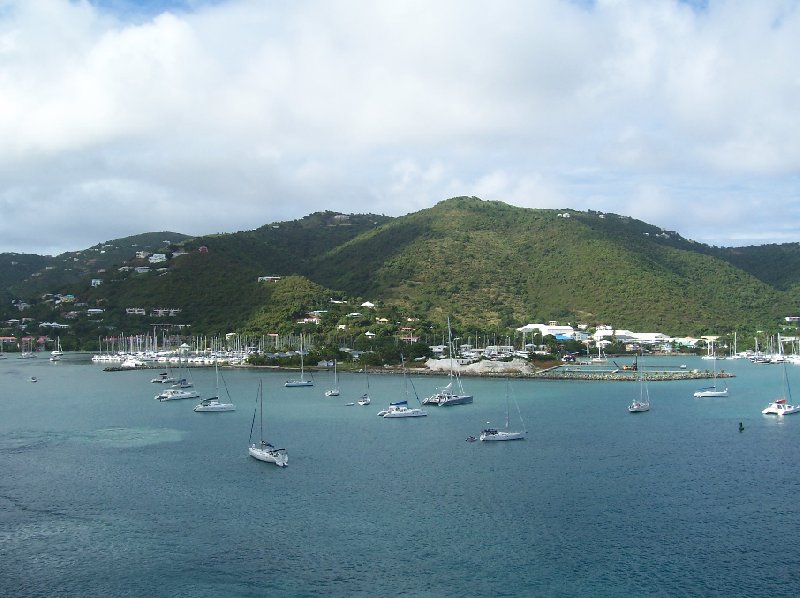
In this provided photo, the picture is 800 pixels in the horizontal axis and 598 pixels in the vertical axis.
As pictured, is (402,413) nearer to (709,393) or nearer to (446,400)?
(446,400)

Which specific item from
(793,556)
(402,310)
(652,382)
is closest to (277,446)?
(793,556)

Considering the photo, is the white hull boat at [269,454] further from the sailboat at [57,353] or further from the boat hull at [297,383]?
the sailboat at [57,353]

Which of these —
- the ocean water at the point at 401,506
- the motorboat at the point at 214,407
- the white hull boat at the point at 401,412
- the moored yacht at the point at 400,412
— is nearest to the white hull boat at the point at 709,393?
the ocean water at the point at 401,506

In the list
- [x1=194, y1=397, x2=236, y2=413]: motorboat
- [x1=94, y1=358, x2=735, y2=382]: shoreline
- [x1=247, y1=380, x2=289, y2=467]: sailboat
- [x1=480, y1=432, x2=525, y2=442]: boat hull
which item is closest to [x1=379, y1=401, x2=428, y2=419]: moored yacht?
[x1=480, y1=432, x2=525, y2=442]: boat hull

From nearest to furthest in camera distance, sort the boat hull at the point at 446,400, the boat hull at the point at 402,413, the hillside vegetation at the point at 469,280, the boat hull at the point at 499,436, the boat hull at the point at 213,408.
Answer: the boat hull at the point at 499,436 < the boat hull at the point at 402,413 < the boat hull at the point at 213,408 < the boat hull at the point at 446,400 < the hillside vegetation at the point at 469,280

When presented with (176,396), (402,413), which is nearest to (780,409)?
(402,413)

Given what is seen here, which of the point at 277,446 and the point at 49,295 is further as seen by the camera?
the point at 49,295

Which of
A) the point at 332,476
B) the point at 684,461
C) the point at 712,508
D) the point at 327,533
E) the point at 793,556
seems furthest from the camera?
the point at 684,461

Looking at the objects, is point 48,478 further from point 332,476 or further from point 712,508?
point 712,508
